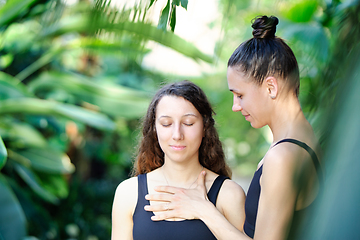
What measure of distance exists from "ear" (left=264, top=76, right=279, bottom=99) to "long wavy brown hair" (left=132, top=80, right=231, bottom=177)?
1.24ft

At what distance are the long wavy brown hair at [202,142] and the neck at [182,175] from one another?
142 millimetres

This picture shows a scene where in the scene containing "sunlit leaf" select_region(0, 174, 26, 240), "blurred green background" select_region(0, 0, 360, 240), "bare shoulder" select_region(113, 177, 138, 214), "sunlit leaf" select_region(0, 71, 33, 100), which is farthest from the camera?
"sunlit leaf" select_region(0, 71, 33, 100)

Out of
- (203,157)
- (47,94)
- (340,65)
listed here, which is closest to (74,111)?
(47,94)

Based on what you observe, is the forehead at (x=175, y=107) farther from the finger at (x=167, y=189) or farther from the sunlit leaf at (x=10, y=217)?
the sunlit leaf at (x=10, y=217)

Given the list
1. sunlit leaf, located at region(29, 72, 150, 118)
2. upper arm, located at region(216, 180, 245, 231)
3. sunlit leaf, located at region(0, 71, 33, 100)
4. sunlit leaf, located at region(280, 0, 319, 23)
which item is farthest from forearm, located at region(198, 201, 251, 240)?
sunlit leaf, located at region(280, 0, 319, 23)

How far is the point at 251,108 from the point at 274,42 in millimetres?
268

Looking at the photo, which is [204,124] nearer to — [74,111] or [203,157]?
[203,157]

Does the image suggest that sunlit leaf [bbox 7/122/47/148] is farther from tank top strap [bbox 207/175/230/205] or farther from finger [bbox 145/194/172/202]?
tank top strap [bbox 207/175/230/205]

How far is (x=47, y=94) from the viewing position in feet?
15.4

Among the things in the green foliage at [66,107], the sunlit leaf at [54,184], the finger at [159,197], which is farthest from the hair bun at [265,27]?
the sunlit leaf at [54,184]

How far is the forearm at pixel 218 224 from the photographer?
1.14 metres

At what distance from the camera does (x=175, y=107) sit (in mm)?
1416

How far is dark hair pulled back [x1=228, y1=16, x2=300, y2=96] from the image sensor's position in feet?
3.85

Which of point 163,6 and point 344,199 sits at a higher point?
point 163,6
